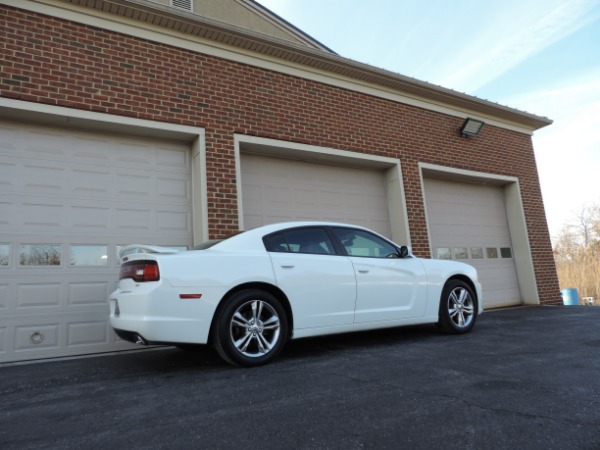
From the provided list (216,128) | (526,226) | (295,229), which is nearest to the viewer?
(295,229)

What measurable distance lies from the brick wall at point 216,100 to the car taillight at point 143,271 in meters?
2.19

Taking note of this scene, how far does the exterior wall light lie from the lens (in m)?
9.17

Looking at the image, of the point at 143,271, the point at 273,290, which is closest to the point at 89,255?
the point at 143,271

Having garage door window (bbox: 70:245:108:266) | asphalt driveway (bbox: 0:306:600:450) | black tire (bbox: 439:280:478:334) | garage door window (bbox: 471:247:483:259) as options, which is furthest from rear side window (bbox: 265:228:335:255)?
garage door window (bbox: 471:247:483:259)

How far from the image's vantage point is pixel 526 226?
9.77 m

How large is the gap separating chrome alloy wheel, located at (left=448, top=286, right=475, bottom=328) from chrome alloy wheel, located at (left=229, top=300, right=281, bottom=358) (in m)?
2.56

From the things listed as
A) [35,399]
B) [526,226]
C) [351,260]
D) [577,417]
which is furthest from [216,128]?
[526,226]

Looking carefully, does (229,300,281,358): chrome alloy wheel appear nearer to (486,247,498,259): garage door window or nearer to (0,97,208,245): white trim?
(0,97,208,245): white trim

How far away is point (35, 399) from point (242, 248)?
79.7 inches

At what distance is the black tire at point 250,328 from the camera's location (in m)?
3.59

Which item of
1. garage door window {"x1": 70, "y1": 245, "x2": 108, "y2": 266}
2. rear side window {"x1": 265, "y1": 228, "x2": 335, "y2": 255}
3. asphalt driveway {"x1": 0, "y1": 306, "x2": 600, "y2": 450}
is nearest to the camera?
asphalt driveway {"x1": 0, "y1": 306, "x2": 600, "y2": 450}

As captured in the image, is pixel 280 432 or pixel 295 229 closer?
pixel 280 432

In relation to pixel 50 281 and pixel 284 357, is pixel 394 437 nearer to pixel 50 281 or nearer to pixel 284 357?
pixel 284 357

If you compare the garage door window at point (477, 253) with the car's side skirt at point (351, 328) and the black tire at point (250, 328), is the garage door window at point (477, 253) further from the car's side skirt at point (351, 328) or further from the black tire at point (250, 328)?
the black tire at point (250, 328)
